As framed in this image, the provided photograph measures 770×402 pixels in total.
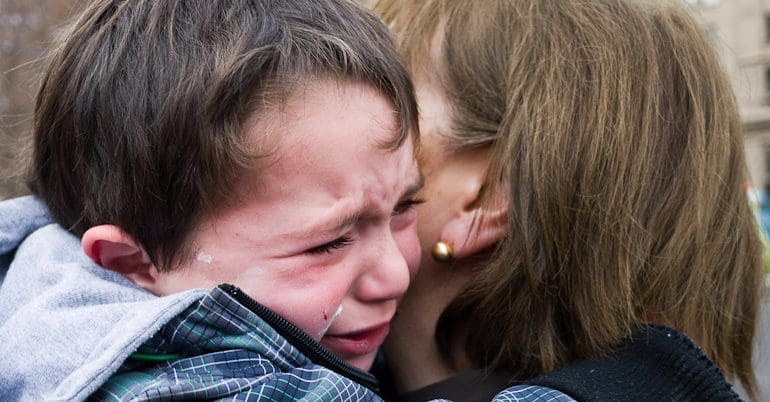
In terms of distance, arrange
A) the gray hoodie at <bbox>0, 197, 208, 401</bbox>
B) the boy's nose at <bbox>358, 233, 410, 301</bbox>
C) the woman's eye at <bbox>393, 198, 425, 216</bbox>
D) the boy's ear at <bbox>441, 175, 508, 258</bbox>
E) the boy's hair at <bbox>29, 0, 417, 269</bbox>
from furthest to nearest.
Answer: the boy's ear at <bbox>441, 175, 508, 258</bbox>, the woman's eye at <bbox>393, 198, 425, 216</bbox>, the boy's nose at <bbox>358, 233, 410, 301</bbox>, the boy's hair at <bbox>29, 0, 417, 269</bbox>, the gray hoodie at <bbox>0, 197, 208, 401</bbox>

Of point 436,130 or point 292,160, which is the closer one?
point 292,160

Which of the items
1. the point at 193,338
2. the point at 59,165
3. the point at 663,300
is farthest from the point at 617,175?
the point at 59,165

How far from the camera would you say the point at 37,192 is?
1.91 metres

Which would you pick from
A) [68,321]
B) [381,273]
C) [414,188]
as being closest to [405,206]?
[414,188]

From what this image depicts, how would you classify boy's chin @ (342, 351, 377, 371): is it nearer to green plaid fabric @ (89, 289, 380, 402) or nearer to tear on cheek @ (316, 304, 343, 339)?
tear on cheek @ (316, 304, 343, 339)

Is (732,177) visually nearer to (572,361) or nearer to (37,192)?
(572,361)

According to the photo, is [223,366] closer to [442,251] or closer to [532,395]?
[532,395]

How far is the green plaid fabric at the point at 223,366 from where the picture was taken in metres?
1.39

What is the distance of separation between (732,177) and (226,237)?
124cm

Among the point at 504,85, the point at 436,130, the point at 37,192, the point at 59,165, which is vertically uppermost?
the point at 504,85

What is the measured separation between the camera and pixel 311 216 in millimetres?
1539

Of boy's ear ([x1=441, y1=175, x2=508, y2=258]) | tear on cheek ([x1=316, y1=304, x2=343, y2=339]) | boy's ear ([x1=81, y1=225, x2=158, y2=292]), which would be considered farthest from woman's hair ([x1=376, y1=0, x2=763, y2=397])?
boy's ear ([x1=81, y1=225, x2=158, y2=292])

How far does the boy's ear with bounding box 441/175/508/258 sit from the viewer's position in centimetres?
194

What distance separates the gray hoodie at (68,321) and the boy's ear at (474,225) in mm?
713
